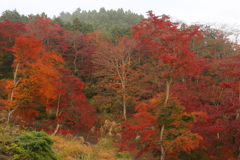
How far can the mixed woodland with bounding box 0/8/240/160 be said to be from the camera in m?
6.99

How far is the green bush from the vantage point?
11.7 ft

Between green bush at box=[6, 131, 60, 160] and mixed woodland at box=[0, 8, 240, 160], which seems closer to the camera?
green bush at box=[6, 131, 60, 160]

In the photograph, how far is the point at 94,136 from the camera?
16.5 meters

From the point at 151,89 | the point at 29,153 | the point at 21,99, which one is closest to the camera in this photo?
the point at 29,153

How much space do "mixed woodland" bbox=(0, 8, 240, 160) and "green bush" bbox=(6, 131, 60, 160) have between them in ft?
0.07

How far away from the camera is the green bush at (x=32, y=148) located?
3.58 meters

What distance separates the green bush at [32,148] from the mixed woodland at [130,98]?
0.07 feet

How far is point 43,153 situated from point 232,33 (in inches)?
952

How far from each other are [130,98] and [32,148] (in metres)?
15.2

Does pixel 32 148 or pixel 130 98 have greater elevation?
pixel 32 148

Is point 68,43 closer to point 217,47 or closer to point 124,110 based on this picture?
point 124,110

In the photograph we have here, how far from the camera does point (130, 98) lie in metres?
18.6

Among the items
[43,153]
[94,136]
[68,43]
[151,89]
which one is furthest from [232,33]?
[43,153]

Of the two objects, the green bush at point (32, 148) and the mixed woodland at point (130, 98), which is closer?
the green bush at point (32, 148)
